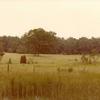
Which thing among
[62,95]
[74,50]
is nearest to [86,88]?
[62,95]

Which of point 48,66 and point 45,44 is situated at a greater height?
point 45,44

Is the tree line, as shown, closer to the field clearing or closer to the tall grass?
the field clearing

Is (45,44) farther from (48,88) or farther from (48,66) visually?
(48,88)

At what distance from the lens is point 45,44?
76.9 metres

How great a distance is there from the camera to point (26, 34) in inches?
3095

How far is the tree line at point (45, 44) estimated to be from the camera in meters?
77.5

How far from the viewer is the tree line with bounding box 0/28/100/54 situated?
77500 mm

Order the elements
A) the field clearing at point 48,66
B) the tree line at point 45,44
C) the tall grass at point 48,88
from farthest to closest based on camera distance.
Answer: the tree line at point 45,44 < the field clearing at point 48,66 < the tall grass at point 48,88

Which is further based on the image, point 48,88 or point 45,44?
point 45,44

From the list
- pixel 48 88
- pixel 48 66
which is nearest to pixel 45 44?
pixel 48 66

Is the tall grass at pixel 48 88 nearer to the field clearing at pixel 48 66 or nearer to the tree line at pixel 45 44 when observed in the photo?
the field clearing at pixel 48 66

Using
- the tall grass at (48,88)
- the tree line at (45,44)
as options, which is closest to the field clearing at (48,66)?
the tall grass at (48,88)

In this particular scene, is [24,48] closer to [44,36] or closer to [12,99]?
[44,36]

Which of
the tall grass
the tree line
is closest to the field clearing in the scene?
the tall grass
